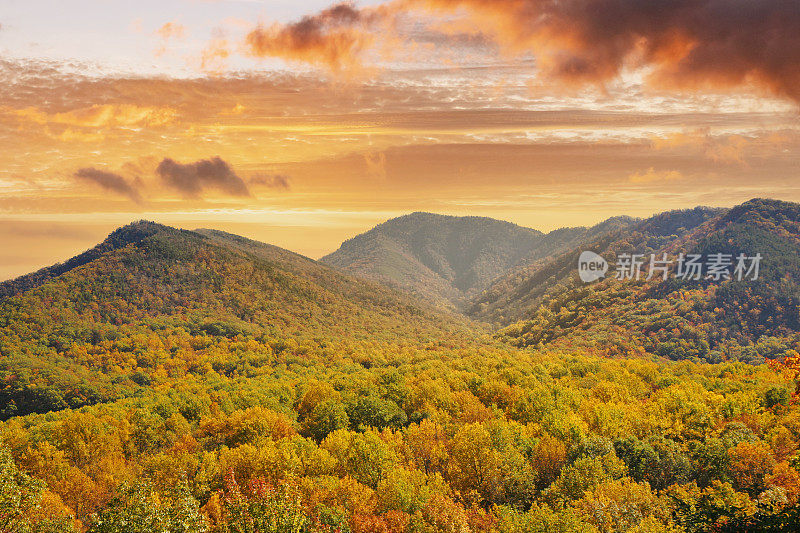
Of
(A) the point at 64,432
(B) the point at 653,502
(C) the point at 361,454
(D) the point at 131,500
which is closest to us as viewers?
(D) the point at 131,500

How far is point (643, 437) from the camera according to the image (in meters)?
62.8

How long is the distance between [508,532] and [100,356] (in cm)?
20419

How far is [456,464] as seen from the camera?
5284 cm

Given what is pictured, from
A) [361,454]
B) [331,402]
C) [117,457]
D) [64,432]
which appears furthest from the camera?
[331,402]

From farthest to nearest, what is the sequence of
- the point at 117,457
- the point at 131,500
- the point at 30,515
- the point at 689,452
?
the point at 117,457 → the point at 689,452 → the point at 30,515 → the point at 131,500

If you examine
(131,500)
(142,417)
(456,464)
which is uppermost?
(131,500)

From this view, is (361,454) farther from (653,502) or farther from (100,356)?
(100,356)

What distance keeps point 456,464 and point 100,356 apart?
18996 cm

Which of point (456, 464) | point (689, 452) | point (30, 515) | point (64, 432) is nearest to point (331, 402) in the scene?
A: point (456, 464)

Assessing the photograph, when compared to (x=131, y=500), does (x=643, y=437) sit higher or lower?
lower

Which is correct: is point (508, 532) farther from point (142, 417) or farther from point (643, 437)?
point (142, 417)

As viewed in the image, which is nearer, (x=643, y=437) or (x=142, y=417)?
(x=643, y=437)

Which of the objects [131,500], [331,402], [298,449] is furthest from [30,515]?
[331,402]

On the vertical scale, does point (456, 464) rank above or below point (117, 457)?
above
